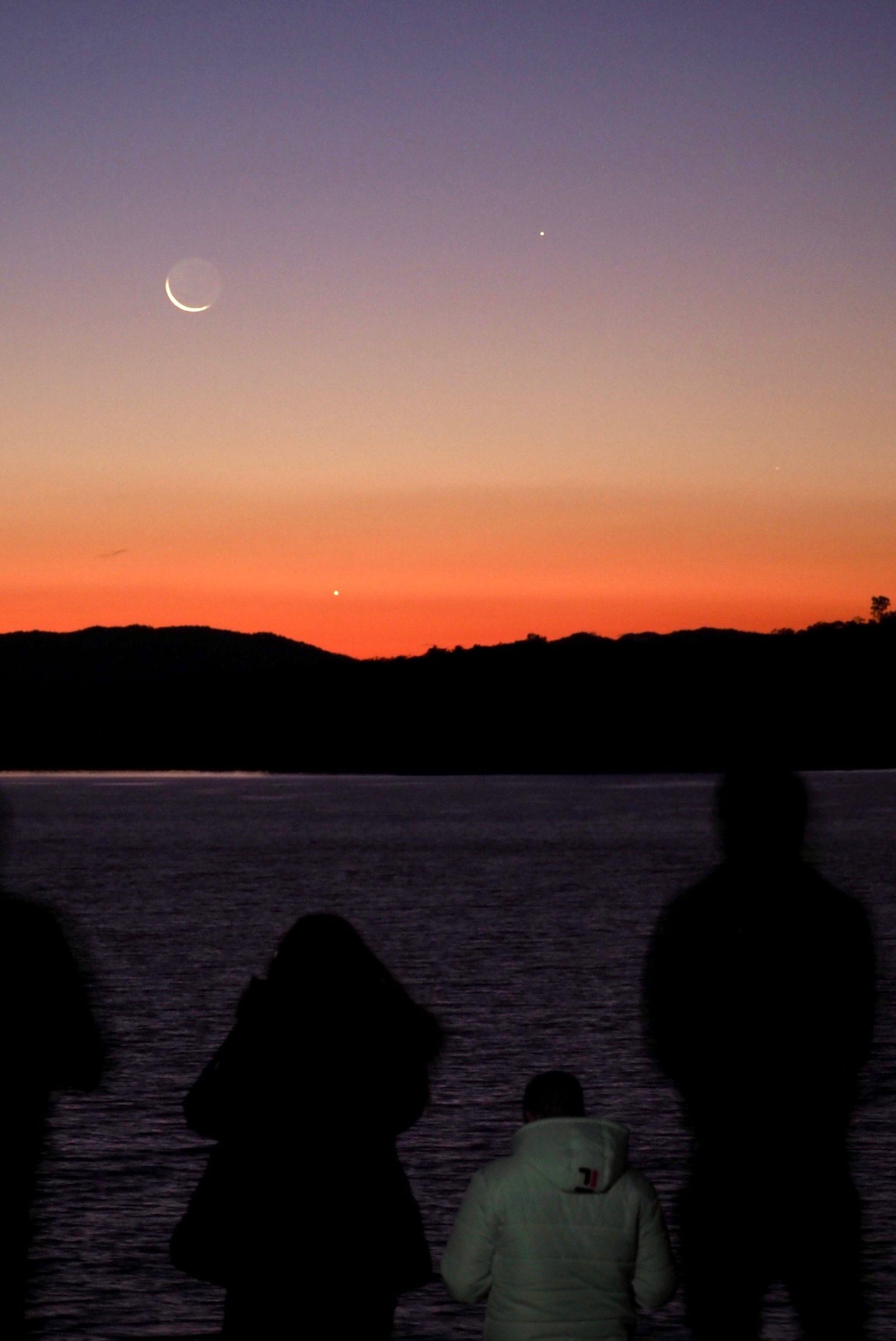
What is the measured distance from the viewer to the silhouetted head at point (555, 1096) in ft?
12.7

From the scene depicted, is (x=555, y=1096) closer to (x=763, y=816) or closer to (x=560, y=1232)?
(x=560, y=1232)

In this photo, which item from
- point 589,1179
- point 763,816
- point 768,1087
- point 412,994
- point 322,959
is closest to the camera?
point 589,1179

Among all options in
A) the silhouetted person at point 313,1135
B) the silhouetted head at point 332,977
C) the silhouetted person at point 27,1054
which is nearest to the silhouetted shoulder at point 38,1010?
the silhouetted person at point 27,1054

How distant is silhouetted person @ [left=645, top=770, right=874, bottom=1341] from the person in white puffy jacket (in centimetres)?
82

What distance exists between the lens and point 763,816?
4824mm

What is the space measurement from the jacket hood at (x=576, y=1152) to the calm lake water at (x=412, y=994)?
1.81 feet

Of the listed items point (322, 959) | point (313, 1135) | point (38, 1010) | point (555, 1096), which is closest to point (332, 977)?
point (322, 959)

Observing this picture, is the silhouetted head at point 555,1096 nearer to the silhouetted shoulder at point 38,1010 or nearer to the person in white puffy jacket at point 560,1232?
the person in white puffy jacket at point 560,1232

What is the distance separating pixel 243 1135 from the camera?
416 centimetres

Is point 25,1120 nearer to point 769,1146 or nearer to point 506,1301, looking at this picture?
point 506,1301

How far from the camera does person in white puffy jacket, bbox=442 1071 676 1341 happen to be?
383 cm

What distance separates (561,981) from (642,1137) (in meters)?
9.26

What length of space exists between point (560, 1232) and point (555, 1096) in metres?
0.29

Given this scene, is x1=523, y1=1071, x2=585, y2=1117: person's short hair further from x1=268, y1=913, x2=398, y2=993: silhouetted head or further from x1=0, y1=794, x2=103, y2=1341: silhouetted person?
x1=0, y1=794, x2=103, y2=1341: silhouetted person
